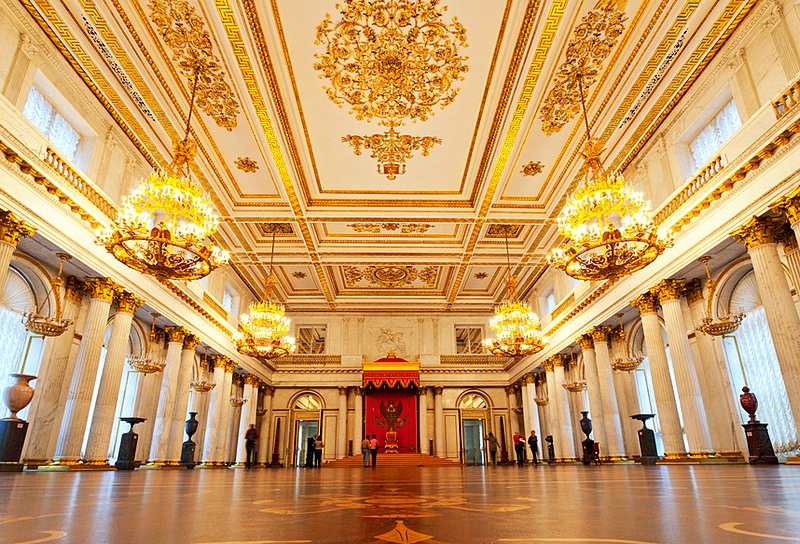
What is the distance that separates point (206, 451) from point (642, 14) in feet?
47.6

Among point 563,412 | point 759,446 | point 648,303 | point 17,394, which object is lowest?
point 759,446

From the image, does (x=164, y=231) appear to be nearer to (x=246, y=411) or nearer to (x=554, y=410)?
(x=554, y=410)

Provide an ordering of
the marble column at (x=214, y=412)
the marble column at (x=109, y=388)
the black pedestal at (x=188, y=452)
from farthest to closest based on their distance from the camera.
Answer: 1. the marble column at (x=214, y=412)
2. the black pedestal at (x=188, y=452)
3. the marble column at (x=109, y=388)

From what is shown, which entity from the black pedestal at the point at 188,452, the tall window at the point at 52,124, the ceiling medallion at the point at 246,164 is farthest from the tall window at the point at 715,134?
the black pedestal at the point at 188,452

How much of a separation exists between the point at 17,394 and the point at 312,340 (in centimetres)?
1265

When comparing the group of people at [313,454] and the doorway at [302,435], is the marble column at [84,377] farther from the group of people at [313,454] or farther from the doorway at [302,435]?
the doorway at [302,435]

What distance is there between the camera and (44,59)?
7.00 metres

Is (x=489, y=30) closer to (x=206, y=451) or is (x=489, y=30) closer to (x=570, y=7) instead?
(x=570, y=7)

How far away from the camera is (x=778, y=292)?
6.33 m

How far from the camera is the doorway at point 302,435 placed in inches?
738

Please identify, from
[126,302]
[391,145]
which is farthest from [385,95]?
[126,302]

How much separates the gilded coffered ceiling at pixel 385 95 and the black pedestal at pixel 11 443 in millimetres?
5400

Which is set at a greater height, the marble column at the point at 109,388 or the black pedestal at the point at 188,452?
the marble column at the point at 109,388

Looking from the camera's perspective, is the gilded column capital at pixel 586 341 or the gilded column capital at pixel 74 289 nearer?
the gilded column capital at pixel 74 289
